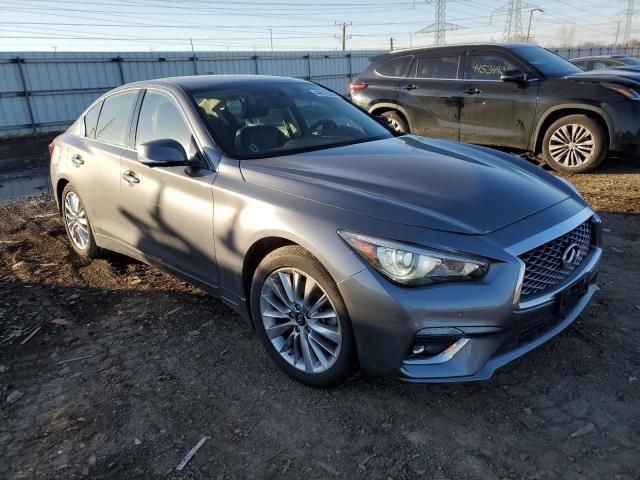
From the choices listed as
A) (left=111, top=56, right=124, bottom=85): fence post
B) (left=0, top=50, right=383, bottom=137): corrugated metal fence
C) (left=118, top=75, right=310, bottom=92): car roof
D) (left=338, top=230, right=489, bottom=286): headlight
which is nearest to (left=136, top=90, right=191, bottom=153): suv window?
(left=118, top=75, right=310, bottom=92): car roof

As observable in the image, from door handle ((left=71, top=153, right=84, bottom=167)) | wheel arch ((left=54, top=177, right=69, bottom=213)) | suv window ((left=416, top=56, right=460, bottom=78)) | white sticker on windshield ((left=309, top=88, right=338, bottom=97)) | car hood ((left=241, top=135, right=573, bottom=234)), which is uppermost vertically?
white sticker on windshield ((left=309, top=88, right=338, bottom=97))

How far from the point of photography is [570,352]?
10.2 ft

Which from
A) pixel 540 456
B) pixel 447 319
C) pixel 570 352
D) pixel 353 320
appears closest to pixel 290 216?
pixel 353 320

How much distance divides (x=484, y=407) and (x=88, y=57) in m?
19.1

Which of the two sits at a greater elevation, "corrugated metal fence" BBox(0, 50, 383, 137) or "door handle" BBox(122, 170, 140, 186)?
"door handle" BBox(122, 170, 140, 186)

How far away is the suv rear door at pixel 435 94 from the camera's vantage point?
8.05 meters

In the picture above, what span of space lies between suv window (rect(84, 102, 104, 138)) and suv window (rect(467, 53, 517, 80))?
5.44 m

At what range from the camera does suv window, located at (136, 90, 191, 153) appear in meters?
3.61

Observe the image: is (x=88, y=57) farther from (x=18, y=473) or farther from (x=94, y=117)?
(x=18, y=473)

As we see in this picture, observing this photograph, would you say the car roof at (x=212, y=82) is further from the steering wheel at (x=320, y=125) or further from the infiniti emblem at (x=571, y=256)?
the infiniti emblem at (x=571, y=256)

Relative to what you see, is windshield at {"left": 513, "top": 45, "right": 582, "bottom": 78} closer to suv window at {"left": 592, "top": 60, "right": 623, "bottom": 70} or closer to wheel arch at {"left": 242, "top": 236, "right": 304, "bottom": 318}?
wheel arch at {"left": 242, "top": 236, "right": 304, "bottom": 318}

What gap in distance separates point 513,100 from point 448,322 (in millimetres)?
5984

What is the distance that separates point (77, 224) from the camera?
5078mm

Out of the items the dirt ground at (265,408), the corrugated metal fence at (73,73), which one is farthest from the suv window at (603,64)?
the corrugated metal fence at (73,73)
